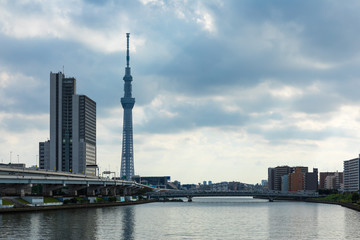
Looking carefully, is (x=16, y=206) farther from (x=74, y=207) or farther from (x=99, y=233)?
(x=99, y=233)

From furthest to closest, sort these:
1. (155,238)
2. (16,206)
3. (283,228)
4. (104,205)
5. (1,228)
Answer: (104,205) → (16,206) → (283,228) → (1,228) → (155,238)

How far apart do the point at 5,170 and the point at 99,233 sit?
9724cm

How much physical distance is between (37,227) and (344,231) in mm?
51697

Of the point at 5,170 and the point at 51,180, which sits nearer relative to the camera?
the point at 51,180

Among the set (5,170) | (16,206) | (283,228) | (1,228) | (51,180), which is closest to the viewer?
(1,228)

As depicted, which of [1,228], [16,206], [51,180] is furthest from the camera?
[51,180]

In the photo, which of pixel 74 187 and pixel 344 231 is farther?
pixel 74 187

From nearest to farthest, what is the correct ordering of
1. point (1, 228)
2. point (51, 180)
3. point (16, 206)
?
point (1, 228), point (16, 206), point (51, 180)

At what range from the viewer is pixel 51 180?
478 feet

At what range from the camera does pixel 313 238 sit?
72938 millimetres

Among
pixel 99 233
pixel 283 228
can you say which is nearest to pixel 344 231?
pixel 283 228

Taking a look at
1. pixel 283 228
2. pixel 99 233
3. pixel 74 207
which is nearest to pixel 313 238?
pixel 283 228

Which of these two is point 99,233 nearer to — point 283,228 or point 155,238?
point 155,238

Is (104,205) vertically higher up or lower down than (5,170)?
lower down
